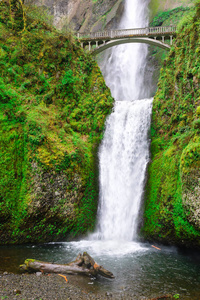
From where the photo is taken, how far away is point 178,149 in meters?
9.41

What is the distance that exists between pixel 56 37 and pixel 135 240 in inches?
489

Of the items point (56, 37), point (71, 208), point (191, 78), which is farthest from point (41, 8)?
point (71, 208)

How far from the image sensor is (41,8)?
14.6 meters

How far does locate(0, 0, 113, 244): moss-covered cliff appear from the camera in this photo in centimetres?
871

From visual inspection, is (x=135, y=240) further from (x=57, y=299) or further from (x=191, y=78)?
(x=191, y=78)

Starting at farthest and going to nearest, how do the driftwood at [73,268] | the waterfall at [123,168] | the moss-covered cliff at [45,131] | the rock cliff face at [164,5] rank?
the rock cliff face at [164,5]
the waterfall at [123,168]
the moss-covered cliff at [45,131]
the driftwood at [73,268]

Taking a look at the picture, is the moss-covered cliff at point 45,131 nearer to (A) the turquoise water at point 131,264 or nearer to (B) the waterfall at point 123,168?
(B) the waterfall at point 123,168

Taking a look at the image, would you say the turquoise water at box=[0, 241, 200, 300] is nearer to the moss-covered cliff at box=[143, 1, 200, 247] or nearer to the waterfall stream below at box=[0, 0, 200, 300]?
the waterfall stream below at box=[0, 0, 200, 300]

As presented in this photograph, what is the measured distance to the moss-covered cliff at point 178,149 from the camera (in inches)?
296

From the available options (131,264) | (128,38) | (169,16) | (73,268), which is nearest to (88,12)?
(169,16)

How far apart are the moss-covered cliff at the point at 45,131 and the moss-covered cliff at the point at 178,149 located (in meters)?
3.10

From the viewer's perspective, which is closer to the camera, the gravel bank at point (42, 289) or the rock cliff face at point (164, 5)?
the gravel bank at point (42, 289)

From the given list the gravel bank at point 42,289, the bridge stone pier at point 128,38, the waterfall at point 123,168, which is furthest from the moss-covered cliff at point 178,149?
the bridge stone pier at point 128,38

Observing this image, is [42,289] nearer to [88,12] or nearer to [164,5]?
[164,5]
